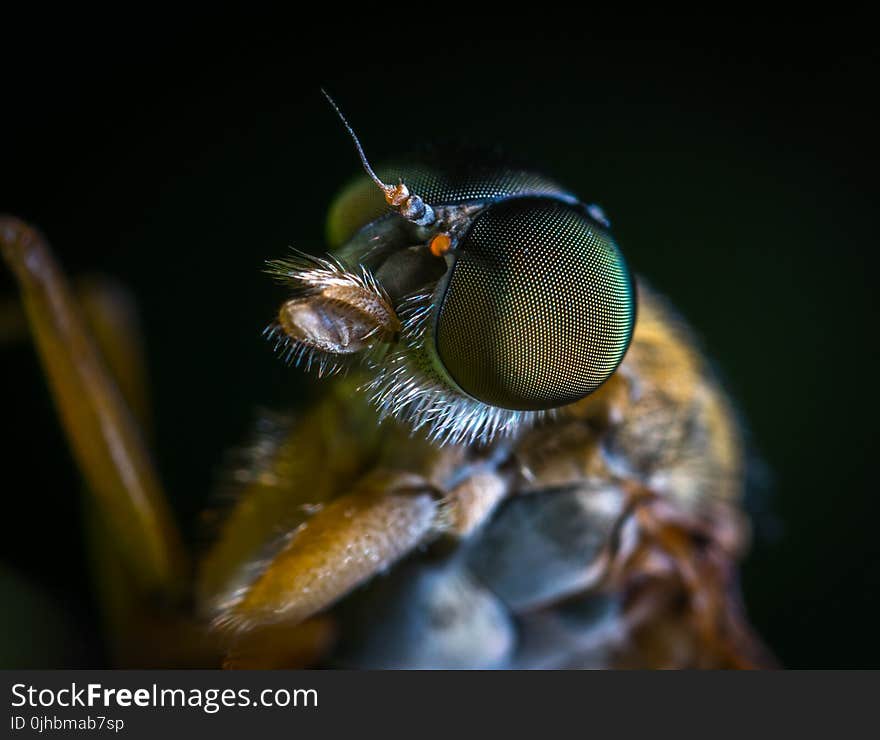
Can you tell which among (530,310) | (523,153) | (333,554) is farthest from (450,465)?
(523,153)

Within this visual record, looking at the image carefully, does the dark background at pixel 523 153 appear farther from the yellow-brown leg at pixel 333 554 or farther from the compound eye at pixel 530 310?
the compound eye at pixel 530 310

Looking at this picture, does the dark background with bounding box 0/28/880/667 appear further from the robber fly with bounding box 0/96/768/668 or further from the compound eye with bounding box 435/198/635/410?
the compound eye with bounding box 435/198/635/410

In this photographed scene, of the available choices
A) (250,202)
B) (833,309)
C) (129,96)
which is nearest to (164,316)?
(250,202)

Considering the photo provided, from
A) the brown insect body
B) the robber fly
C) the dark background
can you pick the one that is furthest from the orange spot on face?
the dark background

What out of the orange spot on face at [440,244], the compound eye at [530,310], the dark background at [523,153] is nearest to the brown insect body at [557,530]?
the compound eye at [530,310]

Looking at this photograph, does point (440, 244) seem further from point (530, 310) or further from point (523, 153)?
point (523, 153)
